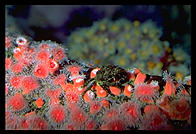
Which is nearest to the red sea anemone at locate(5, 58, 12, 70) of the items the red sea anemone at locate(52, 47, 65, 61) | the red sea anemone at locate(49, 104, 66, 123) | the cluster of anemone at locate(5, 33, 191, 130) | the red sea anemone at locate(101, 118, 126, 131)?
the cluster of anemone at locate(5, 33, 191, 130)

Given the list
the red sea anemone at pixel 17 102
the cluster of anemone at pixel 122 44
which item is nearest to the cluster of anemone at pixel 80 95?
the red sea anemone at pixel 17 102

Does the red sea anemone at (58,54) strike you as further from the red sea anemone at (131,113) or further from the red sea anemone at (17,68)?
the red sea anemone at (131,113)

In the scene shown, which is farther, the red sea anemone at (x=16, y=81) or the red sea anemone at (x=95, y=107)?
the red sea anemone at (x=16, y=81)

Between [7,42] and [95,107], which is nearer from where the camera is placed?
[95,107]

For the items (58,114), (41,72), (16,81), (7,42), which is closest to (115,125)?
(58,114)

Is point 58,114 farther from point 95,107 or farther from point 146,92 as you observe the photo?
point 146,92
